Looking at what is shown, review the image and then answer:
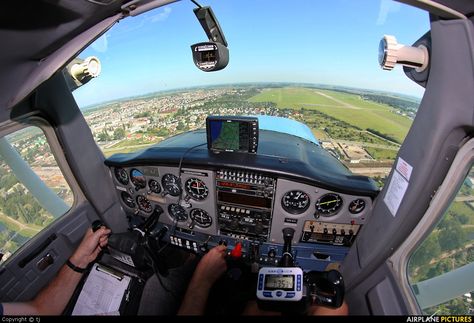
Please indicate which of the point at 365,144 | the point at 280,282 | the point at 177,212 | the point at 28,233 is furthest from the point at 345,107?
the point at 28,233

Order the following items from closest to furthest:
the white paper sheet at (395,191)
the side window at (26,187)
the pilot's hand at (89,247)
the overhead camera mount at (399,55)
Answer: the overhead camera mount at (399,55), the white paper sheet at (395,191), the side window at (26,187), the pilot's hand at (89,247)

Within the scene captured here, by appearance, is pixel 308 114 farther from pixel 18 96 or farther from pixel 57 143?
pixel 57 143

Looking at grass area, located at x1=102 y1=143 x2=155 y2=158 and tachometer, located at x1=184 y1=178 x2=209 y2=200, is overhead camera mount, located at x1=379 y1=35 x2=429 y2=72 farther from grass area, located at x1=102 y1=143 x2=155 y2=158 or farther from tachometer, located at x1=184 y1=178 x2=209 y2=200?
grass area, located at x1=102 y1=143 x2=155 y2=158

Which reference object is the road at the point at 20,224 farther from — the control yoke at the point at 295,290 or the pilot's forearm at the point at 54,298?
the control yoke at the point at 295,290

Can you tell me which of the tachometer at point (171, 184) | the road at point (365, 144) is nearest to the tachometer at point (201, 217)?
the tachometer at point (171, 184)

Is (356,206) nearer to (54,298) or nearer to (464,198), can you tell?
(464,198)

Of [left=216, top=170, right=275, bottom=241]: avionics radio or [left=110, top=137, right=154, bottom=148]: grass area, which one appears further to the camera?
[left=110, top=137, right=154, bottom=148]: grass area

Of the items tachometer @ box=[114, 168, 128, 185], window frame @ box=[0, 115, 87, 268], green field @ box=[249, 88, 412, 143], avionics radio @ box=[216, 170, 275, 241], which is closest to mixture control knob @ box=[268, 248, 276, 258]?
avionics radio @ box=[216, 170, 275, 241]
